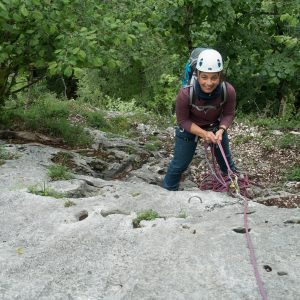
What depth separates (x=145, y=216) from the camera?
468 centimetres

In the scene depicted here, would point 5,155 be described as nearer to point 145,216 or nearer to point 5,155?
point 5,155

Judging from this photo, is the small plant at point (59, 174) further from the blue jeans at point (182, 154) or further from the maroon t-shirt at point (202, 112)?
the maroon t-shirt at point (202, 112)

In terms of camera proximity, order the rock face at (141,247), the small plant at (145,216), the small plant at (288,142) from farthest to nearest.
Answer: the small plant at (288,142) → the small plant at (145,216) → the rock face at (141,247)

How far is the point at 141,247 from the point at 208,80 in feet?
7.54

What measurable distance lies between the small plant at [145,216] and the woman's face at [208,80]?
67.4 inches

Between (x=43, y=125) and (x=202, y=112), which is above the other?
(x=202, y=112)

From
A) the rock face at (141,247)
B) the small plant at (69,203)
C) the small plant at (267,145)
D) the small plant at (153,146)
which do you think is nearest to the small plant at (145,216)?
the rock face at (141,247)

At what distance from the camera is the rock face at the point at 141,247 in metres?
3.50

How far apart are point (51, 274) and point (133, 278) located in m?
0.68

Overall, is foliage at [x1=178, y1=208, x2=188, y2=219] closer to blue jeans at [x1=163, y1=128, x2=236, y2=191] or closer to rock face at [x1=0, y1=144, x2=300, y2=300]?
rock face at [x1=0, y1=144, x2=300, y2=300]

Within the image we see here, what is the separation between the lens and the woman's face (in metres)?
5.44

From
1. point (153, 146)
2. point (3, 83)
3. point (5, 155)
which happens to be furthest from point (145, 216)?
point (3, 83)

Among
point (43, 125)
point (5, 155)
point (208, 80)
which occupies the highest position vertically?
point (208, 80)

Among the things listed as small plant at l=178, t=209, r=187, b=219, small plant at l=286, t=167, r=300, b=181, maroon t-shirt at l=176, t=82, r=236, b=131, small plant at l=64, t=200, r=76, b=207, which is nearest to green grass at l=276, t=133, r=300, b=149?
small plant at l=286, t=167, r=300, b=181
